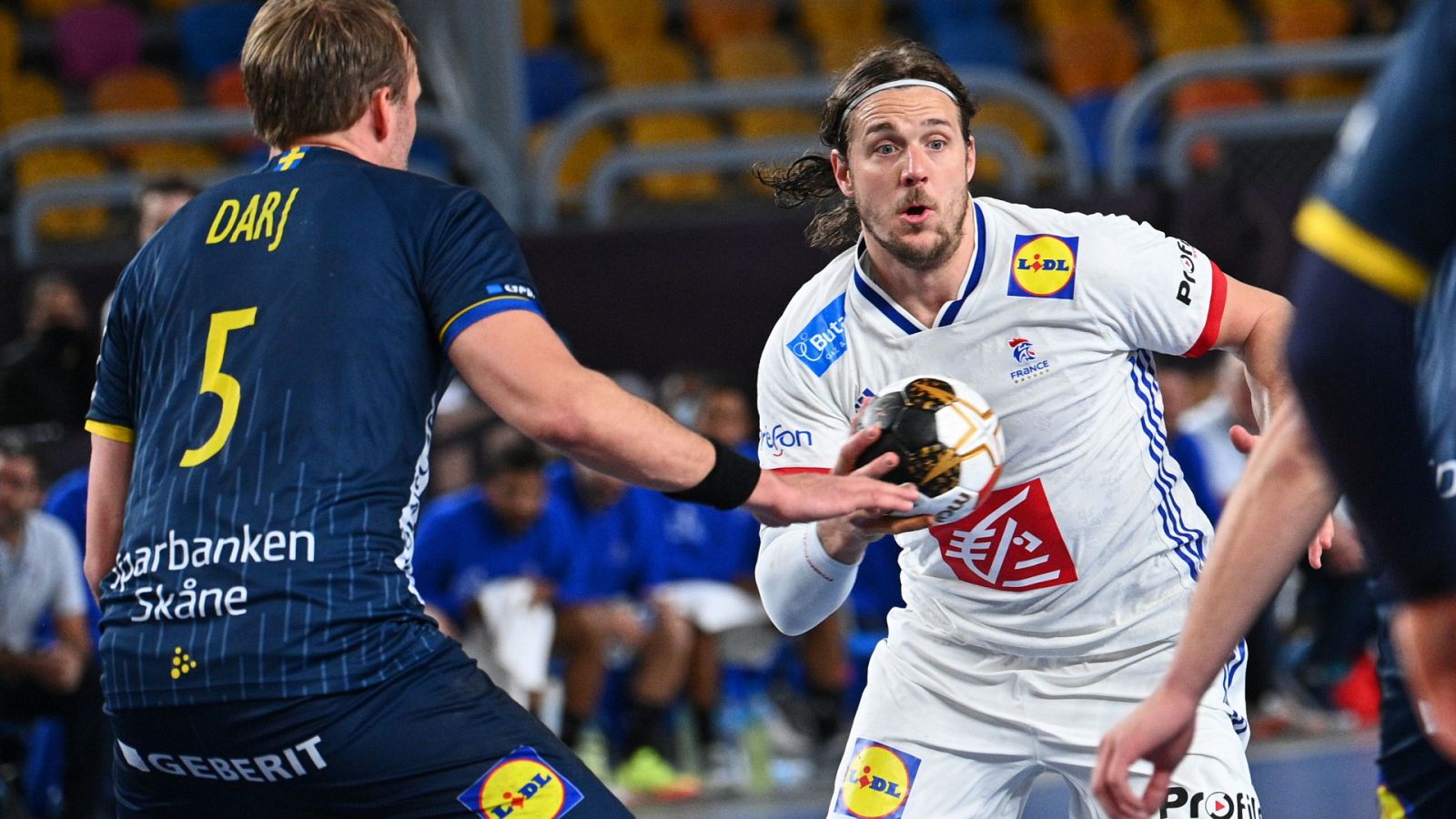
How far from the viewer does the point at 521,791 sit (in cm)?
312

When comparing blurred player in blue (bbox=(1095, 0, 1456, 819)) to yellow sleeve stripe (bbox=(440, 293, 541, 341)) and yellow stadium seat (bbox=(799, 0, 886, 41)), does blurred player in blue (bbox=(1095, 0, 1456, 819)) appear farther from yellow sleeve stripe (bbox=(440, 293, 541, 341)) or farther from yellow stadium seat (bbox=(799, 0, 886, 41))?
yellow stadium seat (bbox=(799, 0, 886, 41))

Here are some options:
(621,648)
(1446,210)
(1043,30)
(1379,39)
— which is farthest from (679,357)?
(1446,210)

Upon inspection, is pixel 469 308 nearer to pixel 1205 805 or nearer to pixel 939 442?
pixel 939 442

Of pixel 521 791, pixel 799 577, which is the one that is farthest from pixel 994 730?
pixel 521 791

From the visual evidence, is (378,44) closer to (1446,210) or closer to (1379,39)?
(1446,210)

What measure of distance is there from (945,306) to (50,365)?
5.96 metres

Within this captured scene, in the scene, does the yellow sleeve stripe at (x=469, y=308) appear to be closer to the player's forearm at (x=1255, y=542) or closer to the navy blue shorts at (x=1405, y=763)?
the player's forearm at (x=1255, y=542)

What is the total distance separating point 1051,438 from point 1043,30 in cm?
1149

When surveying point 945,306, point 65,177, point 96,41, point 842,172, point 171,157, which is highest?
point 96,41

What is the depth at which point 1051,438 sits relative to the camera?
403cm

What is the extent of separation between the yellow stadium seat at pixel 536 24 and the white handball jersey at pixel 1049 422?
1090 centimetres

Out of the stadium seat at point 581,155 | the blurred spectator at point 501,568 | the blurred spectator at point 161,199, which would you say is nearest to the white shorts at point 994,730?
the blurred spectator at point 161,199

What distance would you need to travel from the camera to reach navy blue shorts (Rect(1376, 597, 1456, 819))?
2611mm

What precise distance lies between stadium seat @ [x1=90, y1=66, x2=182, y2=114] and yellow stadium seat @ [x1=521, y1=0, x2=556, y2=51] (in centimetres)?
283
